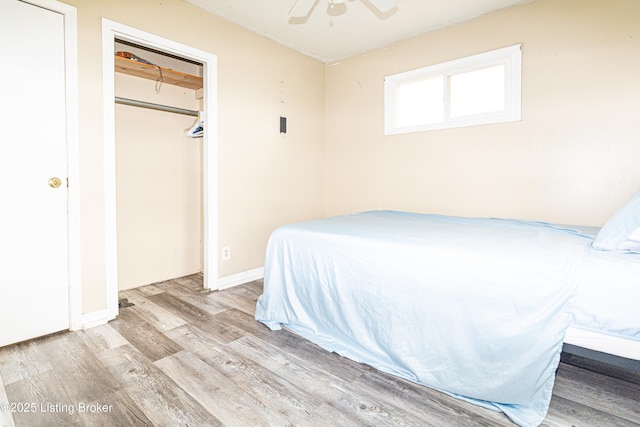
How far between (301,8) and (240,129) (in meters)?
1.15

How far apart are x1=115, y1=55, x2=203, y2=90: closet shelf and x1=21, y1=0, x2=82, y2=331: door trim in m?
0.45

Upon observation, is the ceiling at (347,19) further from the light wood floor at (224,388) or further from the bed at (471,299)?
the light wood floor at (224,388)

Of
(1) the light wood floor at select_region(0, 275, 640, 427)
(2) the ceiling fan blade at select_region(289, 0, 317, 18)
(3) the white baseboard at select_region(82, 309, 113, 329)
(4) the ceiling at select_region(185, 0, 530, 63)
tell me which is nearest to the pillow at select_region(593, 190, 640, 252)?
(1) the light wood floor at select_region(0, 275, 640, 427)

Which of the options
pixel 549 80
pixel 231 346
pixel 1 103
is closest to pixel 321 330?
pixel 231 346

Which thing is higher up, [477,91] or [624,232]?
[477,91]

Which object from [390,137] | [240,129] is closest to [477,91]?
[390,137]

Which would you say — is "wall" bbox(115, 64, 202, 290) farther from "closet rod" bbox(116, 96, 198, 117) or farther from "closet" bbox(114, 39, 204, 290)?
"closet rod" bbox(116, 96, 198, 117)

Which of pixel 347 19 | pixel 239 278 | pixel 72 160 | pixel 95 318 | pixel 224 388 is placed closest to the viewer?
pixel 224 388

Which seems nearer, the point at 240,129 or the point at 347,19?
the point at 347,19

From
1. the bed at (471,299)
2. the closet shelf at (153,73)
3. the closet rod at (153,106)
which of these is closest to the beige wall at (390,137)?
the closet shelf at (153,73)

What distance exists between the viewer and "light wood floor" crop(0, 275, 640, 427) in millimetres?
1344

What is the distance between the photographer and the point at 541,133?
2547 millimetres

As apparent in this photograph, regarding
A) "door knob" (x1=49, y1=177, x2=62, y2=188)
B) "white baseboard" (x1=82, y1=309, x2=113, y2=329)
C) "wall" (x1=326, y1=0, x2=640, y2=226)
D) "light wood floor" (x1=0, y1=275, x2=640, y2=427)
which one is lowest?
"light wood floor" (x1=0, y1=275, x2=640, y2=427)

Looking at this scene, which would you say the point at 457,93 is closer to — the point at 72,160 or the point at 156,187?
the point at 156,187
